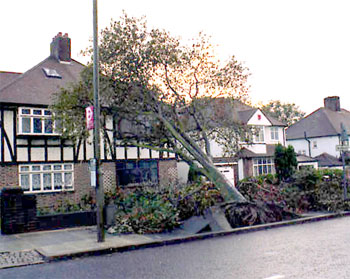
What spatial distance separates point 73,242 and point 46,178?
8.33m

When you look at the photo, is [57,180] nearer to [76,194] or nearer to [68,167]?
[68,167]

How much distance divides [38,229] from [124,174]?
8457mm

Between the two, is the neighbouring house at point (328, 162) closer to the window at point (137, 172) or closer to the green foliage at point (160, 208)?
the window at point (137, 172)

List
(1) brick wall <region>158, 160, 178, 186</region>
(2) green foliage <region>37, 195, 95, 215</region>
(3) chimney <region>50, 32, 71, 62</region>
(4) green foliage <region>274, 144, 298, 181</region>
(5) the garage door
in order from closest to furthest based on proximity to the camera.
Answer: (2) green foliage <region>37, 195, 95, 215</region> → (1) brick wall <region>158, 160, 178, 186</region> → (3) chimney <region>50, 32, 71, 62</region> → (4) green foliage <region>274, 144, 298, 181</region> → (5) the garage door

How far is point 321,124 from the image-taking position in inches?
1785

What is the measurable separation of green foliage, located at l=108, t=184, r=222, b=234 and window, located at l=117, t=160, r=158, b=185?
4448 mm

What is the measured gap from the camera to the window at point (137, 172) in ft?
70.6

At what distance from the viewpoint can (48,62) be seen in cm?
2314

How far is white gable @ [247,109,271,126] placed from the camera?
31.8 m

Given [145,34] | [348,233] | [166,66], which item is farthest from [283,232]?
[145,34]

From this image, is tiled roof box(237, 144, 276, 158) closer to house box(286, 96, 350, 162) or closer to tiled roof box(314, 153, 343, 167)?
tiled roof box(314, 153, 343, 167)

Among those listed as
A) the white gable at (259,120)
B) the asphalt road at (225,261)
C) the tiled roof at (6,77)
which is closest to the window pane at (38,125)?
the tiled roof at (6,77)

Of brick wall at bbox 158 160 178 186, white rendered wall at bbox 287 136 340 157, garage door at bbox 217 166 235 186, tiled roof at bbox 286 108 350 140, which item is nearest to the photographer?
brick wall at bbox 158 160 178 186

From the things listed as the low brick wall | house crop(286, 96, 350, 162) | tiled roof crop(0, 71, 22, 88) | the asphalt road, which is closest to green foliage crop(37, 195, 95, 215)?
the low brick wall
